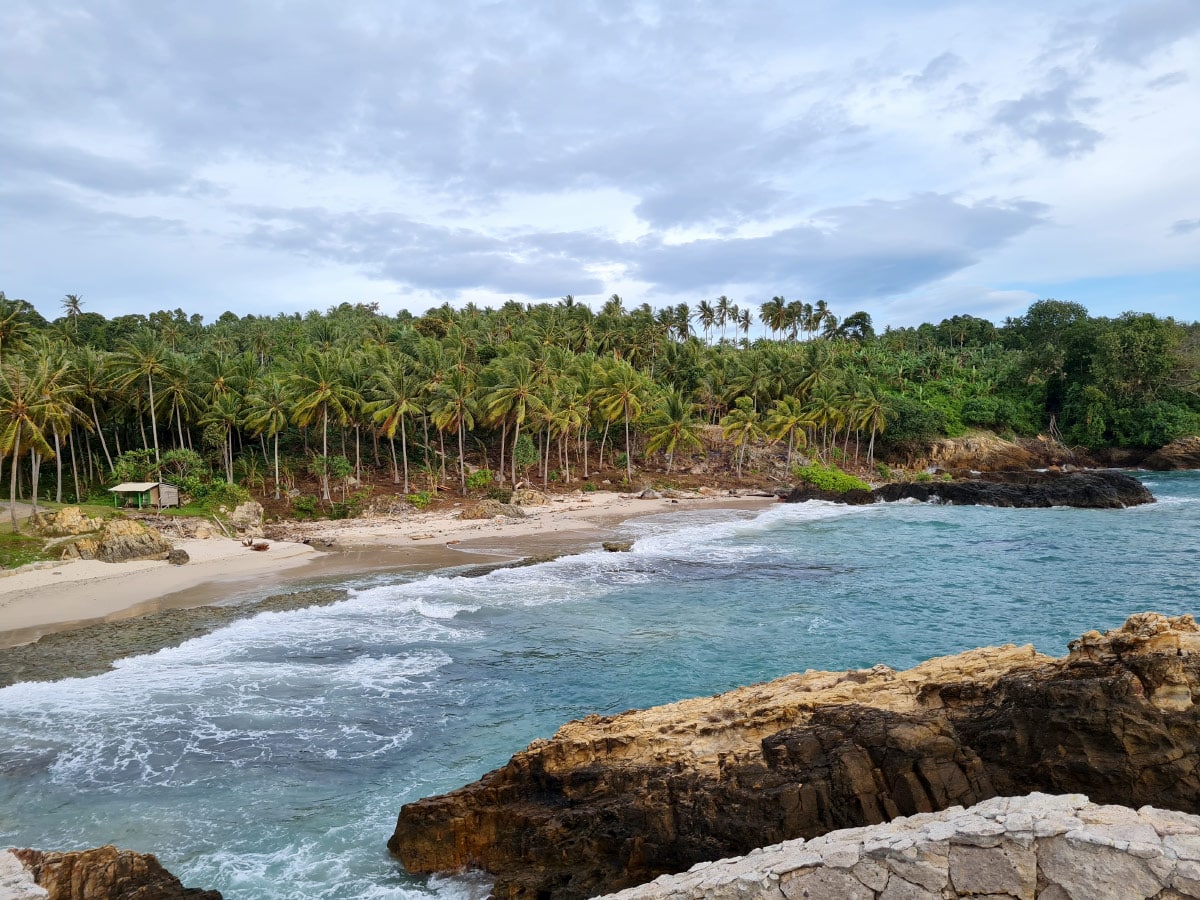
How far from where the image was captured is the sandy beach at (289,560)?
22406 millimetres

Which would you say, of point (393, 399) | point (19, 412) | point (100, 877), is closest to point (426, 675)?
point (100, 877)

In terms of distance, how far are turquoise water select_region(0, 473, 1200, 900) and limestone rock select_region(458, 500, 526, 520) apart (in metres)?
12.4

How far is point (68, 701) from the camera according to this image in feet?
49.8

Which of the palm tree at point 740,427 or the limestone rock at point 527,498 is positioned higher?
the palm tree at point 740,427

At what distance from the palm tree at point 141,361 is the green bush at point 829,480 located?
49039mm

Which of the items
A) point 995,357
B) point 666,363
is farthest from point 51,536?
point 995,357

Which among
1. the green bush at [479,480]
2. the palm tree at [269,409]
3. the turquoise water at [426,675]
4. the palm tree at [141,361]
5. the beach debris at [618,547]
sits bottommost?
the turquoise water at [426,675]

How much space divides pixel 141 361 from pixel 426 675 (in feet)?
124

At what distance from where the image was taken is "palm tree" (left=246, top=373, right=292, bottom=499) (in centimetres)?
4562

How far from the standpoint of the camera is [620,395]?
56844 millimetres

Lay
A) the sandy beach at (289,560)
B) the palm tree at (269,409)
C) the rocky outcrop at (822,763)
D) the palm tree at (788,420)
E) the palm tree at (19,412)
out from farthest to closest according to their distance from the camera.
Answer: the palm tree at (788,420) → the palm tree at (269,409) → the palm tree at (19,412) → the sandy beach at (289,560) → the rocky outcrop at (822,763)

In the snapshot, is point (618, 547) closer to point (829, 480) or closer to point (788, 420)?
point (829, 480)

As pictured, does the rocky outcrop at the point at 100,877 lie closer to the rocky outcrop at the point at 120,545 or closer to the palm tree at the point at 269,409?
the rocky outcrop at the point at 120,545

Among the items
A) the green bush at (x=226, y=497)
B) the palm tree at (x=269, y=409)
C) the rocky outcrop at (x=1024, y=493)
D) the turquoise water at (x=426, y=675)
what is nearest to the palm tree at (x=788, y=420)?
the rocky outcrop at (x=1024, y=493)
